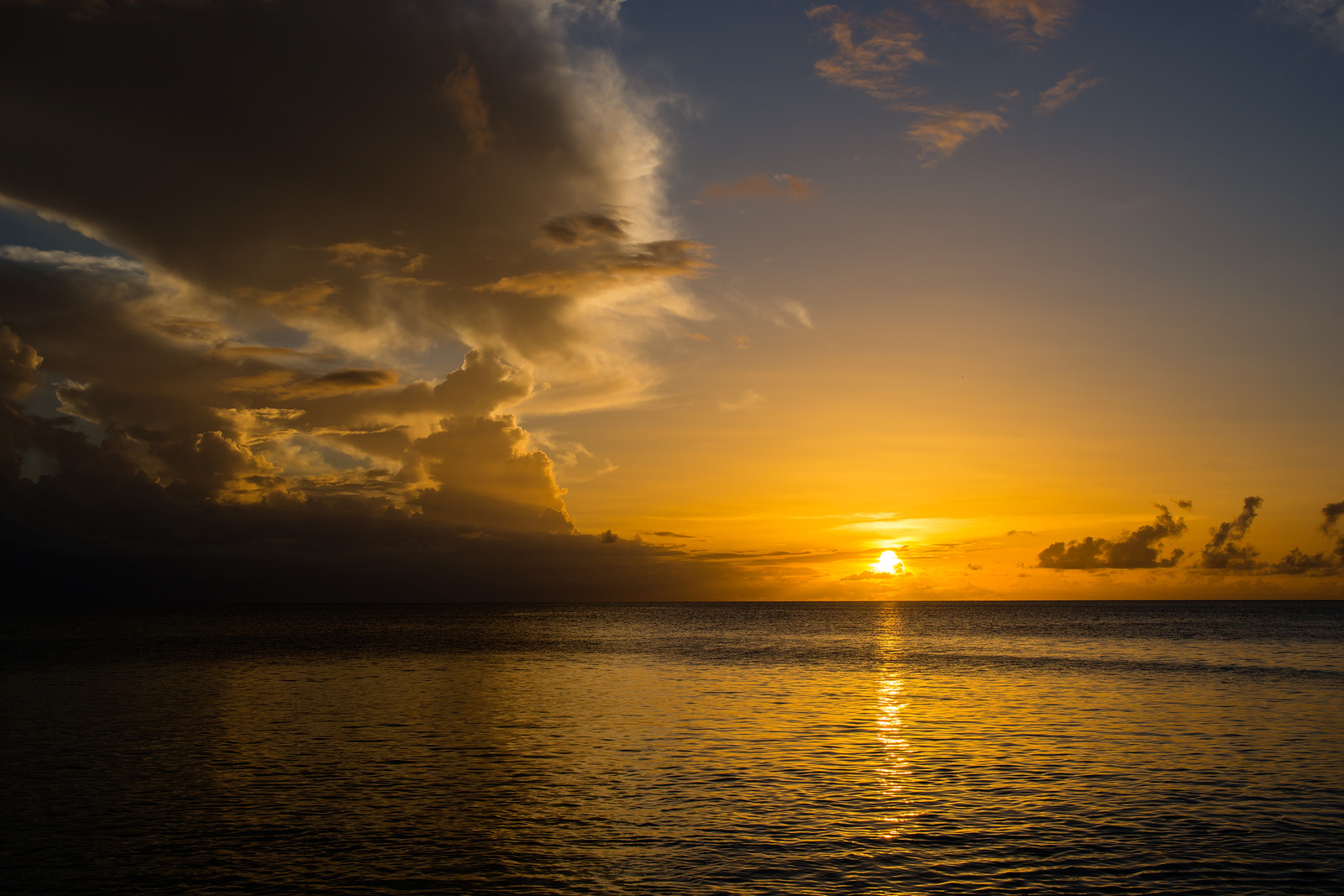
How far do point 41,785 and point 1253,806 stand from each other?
38.7 m

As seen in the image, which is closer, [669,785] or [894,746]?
[669,785]

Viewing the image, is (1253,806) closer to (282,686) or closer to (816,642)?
(282,686)

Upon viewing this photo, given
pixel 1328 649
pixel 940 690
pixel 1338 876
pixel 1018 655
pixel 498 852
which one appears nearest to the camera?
pixel 1338 876

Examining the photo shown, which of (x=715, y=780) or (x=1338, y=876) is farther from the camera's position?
(x=715, y=780)

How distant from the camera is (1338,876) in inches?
762

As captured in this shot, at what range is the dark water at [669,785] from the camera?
19.8 metres

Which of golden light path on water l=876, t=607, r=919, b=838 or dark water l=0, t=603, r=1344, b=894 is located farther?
golden light path on water l=876, t=607, r=919, b=838

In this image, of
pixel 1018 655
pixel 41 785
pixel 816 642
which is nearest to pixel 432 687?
pixel 41 785

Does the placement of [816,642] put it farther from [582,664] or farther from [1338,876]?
[1338,876]

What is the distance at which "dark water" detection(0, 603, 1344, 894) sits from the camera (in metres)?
19.8

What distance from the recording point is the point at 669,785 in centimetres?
2798

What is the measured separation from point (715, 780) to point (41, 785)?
22.5 m

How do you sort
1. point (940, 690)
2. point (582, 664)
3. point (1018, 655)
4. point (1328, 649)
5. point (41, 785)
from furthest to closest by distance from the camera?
1. point (1328, 649)
2. point (1018, 655)
3. point (582, 664)
4. point (940, 690)
5. point (41, 785)

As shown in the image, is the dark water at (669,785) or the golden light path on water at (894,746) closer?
the dark water at (669,785)
